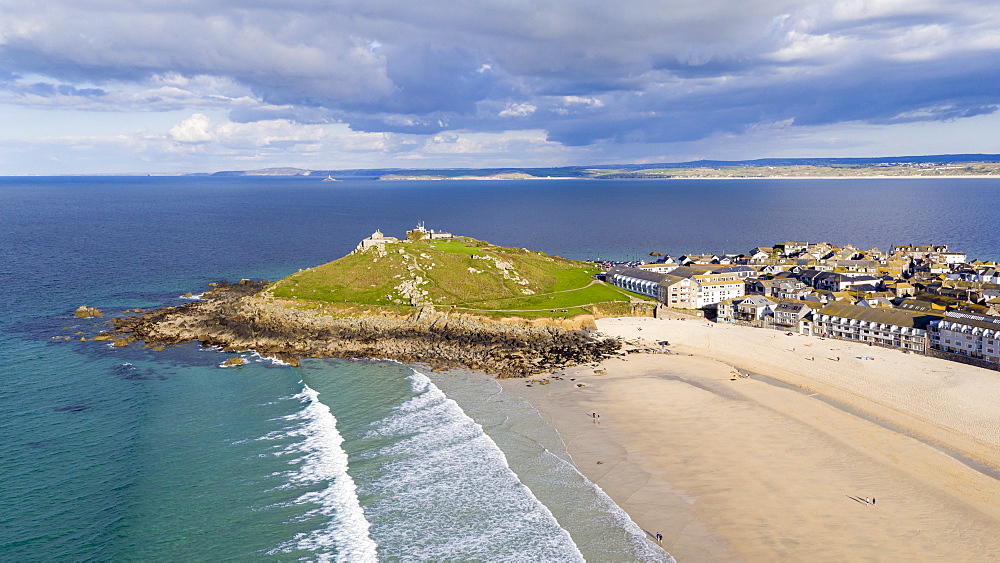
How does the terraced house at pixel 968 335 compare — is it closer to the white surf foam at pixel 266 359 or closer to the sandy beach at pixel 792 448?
the sandy beach at pixel 792 448

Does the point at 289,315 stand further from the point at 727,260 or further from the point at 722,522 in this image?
the point at 727,260

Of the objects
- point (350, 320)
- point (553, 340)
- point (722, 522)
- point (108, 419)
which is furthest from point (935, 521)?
point (350, 320)

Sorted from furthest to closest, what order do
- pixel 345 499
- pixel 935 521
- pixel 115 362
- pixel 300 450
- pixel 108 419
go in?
pixel 115 362, pixel 108 419, pixel 300 450, pixel 345 499, pixel 935 521

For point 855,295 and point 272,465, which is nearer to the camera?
point 272,465

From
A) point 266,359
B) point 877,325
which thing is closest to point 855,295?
point 877,325

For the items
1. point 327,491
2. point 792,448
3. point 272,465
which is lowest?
point 792,448

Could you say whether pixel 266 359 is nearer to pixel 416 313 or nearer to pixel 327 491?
pixel 416 313
